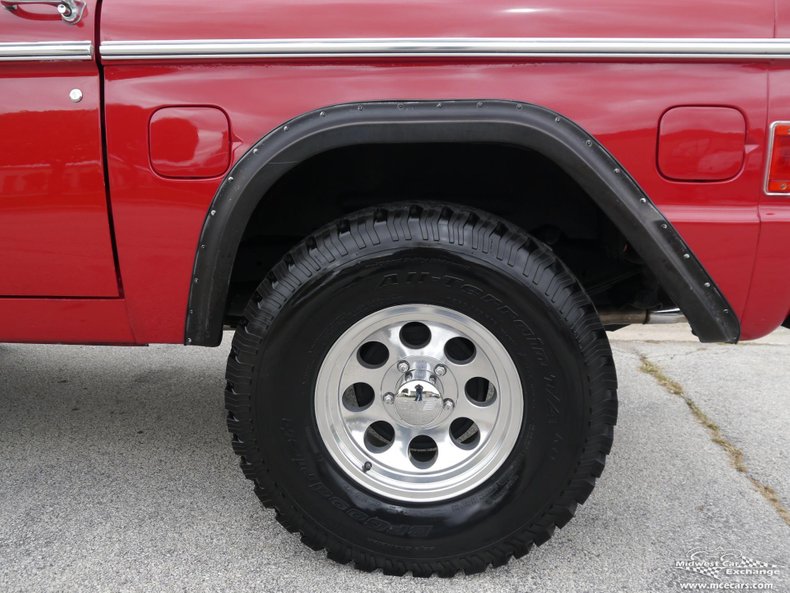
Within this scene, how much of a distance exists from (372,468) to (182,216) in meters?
0.90

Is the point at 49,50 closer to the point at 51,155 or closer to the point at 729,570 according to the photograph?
the point at 51,155

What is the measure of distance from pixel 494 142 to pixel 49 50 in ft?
3.87

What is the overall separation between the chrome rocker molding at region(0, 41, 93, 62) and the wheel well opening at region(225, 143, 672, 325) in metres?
0.61

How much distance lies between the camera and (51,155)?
1733 mm

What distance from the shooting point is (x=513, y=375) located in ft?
5.96

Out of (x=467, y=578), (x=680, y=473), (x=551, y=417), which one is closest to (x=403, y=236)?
(x=551, y=417)

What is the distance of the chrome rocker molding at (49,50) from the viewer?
1.68 m

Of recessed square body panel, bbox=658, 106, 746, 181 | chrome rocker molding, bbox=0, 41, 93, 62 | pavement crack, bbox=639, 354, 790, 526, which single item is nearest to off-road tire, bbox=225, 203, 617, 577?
recessed square body panel, bbox=658, 106, 746, 181

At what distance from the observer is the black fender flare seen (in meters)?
1.63

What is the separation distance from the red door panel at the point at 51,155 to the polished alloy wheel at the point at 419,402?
739 millimetres

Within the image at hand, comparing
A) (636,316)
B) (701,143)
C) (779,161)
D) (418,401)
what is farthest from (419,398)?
(779,161)

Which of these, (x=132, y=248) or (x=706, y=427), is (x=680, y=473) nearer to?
(x=706, y=427)

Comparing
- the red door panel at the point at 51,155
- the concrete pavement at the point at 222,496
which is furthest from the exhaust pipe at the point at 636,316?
the red door panel at the point at 51,155

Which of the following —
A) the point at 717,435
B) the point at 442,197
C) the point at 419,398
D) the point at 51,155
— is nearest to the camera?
the point at 51,155
